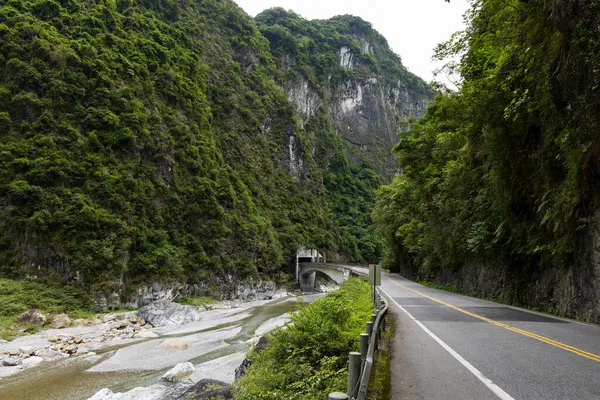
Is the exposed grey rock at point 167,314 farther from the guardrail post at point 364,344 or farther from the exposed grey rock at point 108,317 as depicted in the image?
the guardrail post at point 364,344

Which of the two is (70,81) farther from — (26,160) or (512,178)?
(512,178)

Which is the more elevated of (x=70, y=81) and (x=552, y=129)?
(x=70, y=81)

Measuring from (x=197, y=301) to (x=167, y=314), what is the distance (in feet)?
32.4

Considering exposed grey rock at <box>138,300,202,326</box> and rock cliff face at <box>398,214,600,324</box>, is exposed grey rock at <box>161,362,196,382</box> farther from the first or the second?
rock cliff face at <box>398,214,600,324</box>

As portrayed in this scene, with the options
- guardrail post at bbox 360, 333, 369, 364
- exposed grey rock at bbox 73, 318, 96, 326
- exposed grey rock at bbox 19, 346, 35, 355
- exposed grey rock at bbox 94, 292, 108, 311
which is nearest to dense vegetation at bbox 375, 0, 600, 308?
guardrail post at bbox 360, 333, 369, 364

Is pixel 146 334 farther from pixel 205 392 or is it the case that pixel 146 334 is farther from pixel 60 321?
pixel 205 392

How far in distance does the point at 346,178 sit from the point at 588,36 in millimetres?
99225

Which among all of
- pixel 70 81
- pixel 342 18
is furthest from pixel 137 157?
pixel 342 18

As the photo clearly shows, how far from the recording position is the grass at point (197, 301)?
37125 millimetres

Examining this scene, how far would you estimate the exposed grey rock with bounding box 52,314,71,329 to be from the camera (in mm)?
24273

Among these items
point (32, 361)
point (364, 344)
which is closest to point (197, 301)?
point (32, 361)

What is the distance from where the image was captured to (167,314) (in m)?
28.7

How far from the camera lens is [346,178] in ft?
350

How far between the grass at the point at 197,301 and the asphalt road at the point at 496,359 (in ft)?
99.4
